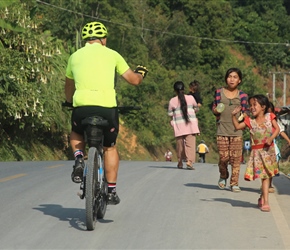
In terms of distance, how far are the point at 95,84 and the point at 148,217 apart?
1.75m

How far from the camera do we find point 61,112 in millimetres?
30016

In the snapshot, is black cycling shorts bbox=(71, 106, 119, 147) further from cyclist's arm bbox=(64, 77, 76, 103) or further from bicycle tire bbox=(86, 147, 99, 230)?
cyclist's arm bbox=(64, 77, 76, 103)

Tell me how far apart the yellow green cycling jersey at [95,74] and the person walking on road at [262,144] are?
7.76ft

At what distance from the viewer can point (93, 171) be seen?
8.05 metres

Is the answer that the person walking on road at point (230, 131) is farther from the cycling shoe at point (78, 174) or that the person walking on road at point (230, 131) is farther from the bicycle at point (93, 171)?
the cycling shoe at point (78, 174)

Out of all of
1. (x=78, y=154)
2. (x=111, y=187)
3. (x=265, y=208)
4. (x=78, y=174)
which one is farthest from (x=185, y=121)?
(x=78, y=174)

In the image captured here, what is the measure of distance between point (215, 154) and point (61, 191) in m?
49.2

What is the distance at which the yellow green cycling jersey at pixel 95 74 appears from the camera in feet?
27.4

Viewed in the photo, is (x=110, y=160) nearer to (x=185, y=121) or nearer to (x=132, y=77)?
(x=132, y=77)

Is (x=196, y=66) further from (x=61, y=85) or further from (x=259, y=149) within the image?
(x=259, y=149)

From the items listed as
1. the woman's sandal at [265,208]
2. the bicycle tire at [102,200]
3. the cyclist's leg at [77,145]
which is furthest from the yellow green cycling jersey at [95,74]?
the woman's sandal at [265,208]

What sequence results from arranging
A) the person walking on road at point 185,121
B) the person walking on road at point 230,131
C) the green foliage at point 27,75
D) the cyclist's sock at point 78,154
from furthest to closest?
the green foliage at point 27,75
the person walking on road at point 185,121
the person walking on road at point 230,131
the cyclist's sock at point 78,154

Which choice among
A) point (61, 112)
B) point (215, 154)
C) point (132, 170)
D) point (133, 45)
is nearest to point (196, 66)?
point (215, 154)

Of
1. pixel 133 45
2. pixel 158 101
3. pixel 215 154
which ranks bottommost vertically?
pixel 215 154
